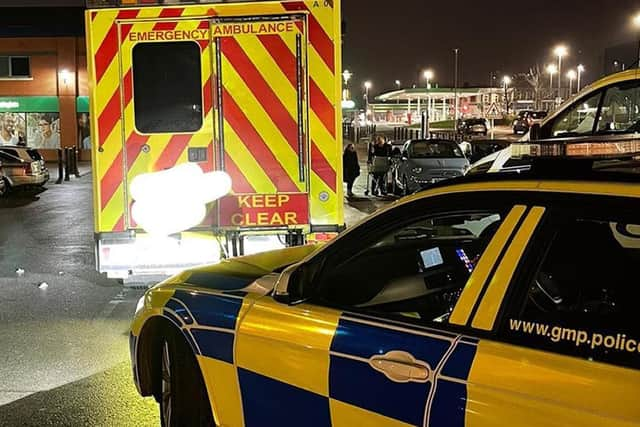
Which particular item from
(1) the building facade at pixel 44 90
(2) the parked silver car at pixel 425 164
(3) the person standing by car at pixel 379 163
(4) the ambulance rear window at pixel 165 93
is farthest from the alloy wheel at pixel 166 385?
(1) the building facade at pixel 44 90

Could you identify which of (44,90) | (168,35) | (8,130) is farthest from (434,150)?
(8,130)

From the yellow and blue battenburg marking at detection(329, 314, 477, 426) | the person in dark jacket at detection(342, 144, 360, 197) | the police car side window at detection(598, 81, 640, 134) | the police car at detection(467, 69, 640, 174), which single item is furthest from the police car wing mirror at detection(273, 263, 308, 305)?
the person in dark jacket at detection(342, 144, 360, 197)

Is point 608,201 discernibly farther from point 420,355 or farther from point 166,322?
point 166,322

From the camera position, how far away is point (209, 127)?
6.48 m

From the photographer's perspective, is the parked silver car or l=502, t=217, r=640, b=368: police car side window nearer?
l=502, t=217, r=640, b=368: police car side window

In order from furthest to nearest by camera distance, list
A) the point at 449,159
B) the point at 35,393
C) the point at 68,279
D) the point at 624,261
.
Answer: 1. the point at 449,159
2. the point at 68,279
3. the point at 35,393
4. the point at 624,261

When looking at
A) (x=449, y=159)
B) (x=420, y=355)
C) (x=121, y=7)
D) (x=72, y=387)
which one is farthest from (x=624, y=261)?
(x=449, y=159)

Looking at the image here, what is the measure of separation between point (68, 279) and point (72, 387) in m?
4.13

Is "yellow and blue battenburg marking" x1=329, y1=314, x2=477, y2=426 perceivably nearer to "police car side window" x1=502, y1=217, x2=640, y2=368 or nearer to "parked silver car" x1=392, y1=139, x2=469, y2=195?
"police car side window" x1=502, y1=217, x2=640, y2=368

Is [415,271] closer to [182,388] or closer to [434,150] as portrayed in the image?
[182,388]

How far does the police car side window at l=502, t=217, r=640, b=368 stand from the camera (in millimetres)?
2303

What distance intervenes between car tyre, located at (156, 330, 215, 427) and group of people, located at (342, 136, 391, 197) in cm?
1438

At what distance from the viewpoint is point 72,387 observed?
5.39 m

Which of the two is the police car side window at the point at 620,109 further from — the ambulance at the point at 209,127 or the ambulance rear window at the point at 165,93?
the ambulance rear window at the point at 165,93
